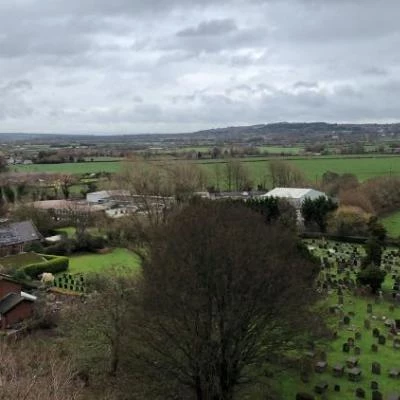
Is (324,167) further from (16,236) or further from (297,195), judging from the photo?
(16,236)

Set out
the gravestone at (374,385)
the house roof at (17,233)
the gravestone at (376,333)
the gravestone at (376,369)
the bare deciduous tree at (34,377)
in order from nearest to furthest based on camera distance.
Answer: the bare deciduous tree at (34,377), the gravestone at (374,385), the gravestone at (376,369), the gravestone at (376,333), the house roof at (17,233)

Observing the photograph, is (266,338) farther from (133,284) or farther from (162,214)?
(162,214)

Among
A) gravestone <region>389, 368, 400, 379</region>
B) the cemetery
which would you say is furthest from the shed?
gravestone <region>389, 368, 400, 379</region>

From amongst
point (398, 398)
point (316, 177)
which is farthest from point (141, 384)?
point (316, 177)

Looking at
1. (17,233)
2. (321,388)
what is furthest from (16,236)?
(321,388)

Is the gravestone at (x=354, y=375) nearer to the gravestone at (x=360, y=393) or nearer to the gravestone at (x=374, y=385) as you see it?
the gravestone at (x=374, y=385)

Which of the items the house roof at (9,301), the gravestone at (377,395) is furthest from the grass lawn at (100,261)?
the gravestone at (377,395)
